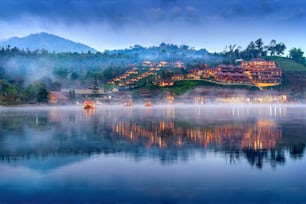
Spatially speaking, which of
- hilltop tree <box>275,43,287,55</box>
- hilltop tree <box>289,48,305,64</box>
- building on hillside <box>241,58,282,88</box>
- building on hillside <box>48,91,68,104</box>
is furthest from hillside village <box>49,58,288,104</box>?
hilltop tree <box>289,48,305,64</box>

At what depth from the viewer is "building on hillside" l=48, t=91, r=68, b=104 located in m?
112

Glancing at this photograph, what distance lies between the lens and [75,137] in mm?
28312

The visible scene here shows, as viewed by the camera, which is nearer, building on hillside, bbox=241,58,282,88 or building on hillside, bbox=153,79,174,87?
building on hillside, bbox=153,79,174,87

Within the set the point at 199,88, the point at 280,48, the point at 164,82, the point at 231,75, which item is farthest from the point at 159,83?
the point at 280,48

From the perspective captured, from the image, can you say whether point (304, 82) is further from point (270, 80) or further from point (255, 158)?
point (255, 158)

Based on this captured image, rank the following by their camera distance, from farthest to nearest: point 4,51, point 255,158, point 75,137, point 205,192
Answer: point 4,51, point 75,137, point 255,158, point 205,192

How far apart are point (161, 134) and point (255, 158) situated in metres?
11.7

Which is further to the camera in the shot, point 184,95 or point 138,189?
point 184,95

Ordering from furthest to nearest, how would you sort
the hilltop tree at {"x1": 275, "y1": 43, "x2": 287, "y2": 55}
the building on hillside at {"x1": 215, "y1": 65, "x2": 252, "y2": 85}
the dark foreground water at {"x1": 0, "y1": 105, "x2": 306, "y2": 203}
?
the hilltop tree at {"x1": 275, "y1": 43, "x2": 287, "y2": 55} < the building on hillside at {"x1": 215, "y1": 65, "x2": 252, "y2": 85} < the dark foreground water at {"x1": 0, "y1": 105, "x2": 306, "y2": 203}

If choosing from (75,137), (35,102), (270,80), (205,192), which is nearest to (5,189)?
(205,192)

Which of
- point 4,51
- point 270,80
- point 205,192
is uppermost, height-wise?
point 4,51

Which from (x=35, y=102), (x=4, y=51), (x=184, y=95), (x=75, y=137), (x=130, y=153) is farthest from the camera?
(x=4, y=51)

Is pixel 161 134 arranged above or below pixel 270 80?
below

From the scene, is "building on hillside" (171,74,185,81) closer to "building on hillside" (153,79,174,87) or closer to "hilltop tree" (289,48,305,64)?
"building on hillside" (153,79,174,87)
